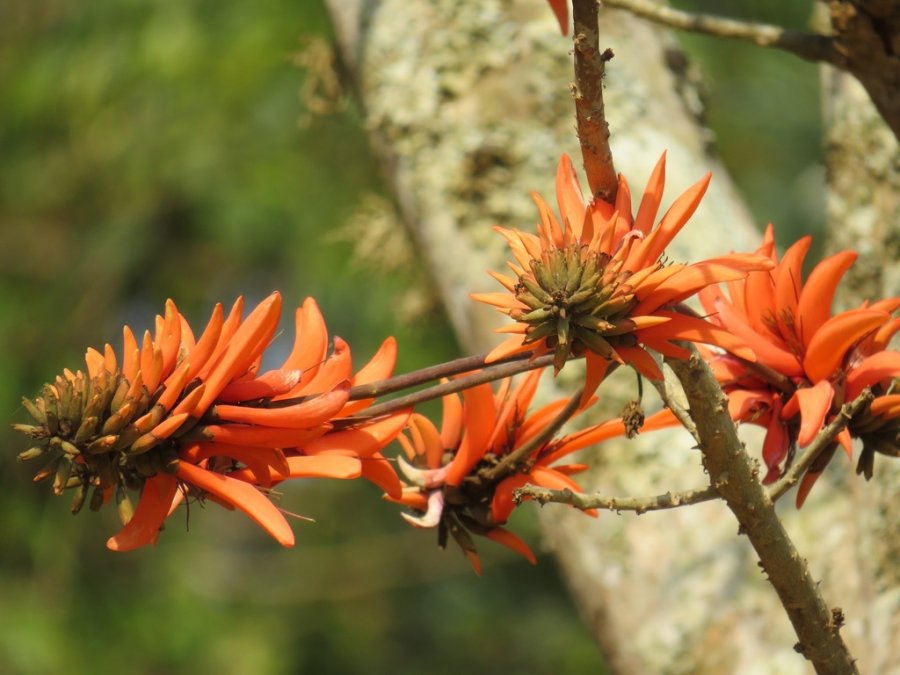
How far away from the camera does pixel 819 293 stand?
2.43 feet

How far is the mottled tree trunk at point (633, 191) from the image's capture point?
48.8 inches

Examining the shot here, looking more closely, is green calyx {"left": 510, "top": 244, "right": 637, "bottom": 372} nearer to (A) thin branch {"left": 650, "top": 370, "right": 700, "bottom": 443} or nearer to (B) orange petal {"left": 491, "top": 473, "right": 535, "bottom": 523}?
(A) thin branch {"left": 650, "top": 370, "right": 700, "bottom": 443}

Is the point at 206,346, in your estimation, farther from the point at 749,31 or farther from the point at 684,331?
the point at 749,31

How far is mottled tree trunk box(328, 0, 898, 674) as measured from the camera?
1.24 meters

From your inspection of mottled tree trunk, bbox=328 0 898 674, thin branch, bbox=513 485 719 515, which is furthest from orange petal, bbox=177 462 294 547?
mottled tree trunk, bbox=328 0 898 674

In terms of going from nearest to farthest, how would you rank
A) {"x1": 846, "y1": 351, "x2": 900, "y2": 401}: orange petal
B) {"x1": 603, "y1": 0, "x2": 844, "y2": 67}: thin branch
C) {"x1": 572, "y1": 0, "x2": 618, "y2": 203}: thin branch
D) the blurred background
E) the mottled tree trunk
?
{"x1": 572, "y1": 0, "x2": 618, "y2": 203}: thin branch → {"x1": 846, "y1": 351, "x2": 900, "y2": 401}: orange petal → {"x1": 603, "y1": 0, "x2": 844, "y2": 67}: thin branch → the mottled tree trunk → the blurred background

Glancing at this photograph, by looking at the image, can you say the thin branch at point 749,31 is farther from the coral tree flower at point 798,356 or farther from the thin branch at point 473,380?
the thin branch at point 473,380

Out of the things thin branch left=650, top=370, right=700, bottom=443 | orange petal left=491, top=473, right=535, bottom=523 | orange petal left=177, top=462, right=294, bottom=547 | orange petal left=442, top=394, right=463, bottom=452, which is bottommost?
orange petal left=491, top=473, right=535, bottom=523

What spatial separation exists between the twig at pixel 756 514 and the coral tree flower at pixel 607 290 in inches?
1.0

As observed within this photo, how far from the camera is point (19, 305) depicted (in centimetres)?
337

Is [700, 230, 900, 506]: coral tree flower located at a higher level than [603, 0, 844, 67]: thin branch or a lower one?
lower

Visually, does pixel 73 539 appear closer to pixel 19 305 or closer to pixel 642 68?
pixel 19 305

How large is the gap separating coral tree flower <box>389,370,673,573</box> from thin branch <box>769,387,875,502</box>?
0.37 feet

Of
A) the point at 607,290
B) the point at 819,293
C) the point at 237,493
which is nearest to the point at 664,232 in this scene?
the point at 607,290
